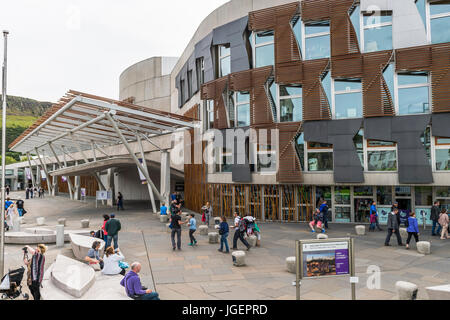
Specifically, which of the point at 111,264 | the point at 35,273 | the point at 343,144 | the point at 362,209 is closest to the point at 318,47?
the point at 343,144

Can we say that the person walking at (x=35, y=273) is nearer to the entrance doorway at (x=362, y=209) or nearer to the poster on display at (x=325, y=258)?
Result: the poster on display at (x=325, y=258)

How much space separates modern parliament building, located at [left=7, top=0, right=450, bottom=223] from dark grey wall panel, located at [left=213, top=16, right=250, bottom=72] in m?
0.07

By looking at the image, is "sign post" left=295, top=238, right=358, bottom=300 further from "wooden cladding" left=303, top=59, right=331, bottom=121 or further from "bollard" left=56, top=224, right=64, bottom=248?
"wooden cladding" left=303, top=59, right=331, bottom=121

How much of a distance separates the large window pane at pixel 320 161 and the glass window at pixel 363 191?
1967 millimetres

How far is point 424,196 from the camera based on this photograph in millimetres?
17078

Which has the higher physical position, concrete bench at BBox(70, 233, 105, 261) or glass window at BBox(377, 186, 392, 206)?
glass window at BBox(377, 186, 392, 206)

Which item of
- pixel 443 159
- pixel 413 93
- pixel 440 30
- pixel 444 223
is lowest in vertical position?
pixel 444 223

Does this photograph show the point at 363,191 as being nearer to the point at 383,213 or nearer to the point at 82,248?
the point at 383,213

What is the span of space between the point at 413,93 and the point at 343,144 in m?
4.39

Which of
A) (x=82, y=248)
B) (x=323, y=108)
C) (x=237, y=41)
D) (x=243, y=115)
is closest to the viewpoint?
(x=82, y=248)

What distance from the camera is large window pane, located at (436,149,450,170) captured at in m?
16.1

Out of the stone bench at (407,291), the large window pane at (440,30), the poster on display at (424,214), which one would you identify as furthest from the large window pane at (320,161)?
the stone bench at (407,291)

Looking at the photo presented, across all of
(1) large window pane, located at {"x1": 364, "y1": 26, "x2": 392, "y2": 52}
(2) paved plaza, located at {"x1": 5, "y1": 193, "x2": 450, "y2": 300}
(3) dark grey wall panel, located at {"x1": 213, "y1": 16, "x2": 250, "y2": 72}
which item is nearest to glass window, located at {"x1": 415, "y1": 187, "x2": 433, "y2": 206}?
(2) paved plaza, located at {"x1": 5, "y1": 193, "x2": 450, "y2": 300}

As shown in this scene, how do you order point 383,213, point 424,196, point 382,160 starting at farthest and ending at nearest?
Answer: point 383,213 < point 382,160 < point 424,196
